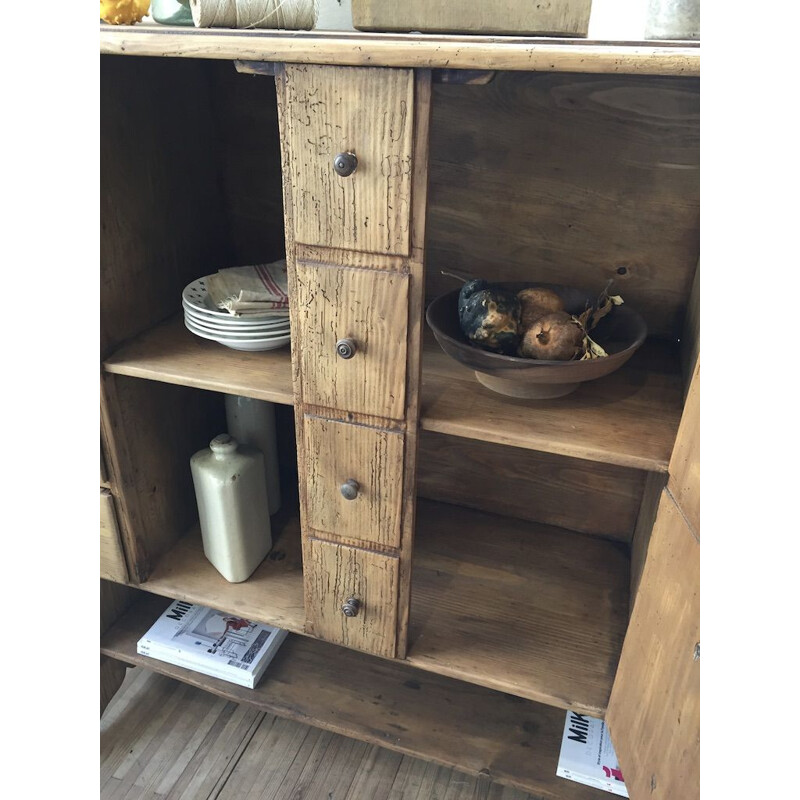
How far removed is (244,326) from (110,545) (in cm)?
48

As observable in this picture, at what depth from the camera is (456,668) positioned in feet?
3.63

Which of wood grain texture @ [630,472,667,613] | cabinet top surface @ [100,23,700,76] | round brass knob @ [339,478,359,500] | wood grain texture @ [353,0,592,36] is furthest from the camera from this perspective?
wood grain texture @ [630,472,667,613]

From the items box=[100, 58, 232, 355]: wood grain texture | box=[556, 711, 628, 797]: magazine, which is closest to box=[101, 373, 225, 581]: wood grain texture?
box=[100, 58, 232, 355]: wood grain texture

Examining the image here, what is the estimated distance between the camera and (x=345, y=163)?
756 millimetres

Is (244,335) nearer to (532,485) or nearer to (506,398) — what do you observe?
(506,398)

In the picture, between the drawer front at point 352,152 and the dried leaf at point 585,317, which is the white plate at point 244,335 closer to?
Result: the drawer front at point 352,152

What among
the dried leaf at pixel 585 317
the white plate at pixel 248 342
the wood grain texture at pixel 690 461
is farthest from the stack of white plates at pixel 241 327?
the wood grain texture at pixel 690 461

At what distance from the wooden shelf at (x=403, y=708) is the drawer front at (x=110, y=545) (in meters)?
0.21

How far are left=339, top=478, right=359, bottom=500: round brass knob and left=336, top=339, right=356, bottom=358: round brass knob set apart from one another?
7.9 inches

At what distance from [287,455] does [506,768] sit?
726 millimetres

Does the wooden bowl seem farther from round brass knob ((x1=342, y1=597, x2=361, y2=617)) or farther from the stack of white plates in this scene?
round brass knob ((x1=342, y1=597, x2=361, y2=617))

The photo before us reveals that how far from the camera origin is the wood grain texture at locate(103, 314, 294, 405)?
994 millimetres

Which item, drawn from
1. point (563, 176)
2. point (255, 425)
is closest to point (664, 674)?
point (563, 176)
